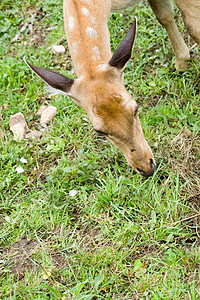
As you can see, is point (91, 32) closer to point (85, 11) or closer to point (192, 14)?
point (85, 11)

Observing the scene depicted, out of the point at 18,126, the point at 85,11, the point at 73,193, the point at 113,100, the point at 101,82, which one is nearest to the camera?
the point at 113,100

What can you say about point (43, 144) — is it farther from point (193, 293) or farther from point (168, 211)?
point (193, 293)

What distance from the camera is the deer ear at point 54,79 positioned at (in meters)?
4.53

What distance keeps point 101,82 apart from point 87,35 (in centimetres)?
75

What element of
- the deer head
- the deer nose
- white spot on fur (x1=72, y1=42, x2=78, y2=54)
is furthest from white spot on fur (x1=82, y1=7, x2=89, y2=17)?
the deer nose

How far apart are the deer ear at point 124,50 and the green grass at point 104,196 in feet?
4.54

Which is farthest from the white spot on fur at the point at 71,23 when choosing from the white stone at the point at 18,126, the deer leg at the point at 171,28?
the white stone at the point at 18,126

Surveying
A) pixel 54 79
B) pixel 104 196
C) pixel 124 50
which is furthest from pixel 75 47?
pixel 104 196

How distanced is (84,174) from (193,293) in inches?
84.4

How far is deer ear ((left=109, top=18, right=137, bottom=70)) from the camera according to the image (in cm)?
428

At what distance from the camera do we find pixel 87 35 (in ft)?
16.1

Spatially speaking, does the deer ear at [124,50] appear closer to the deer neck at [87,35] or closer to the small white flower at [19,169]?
the deer neck at [87,35]

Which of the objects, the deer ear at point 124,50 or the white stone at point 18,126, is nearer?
the deer ear at point 124,50

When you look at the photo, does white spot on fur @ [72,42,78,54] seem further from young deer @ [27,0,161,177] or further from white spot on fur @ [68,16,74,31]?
white spot on fur @ [68,16,74,31]
